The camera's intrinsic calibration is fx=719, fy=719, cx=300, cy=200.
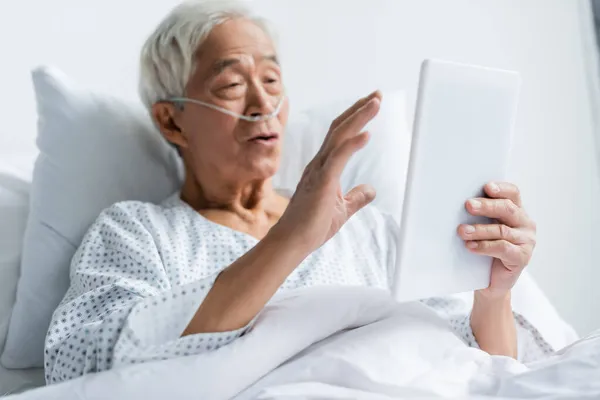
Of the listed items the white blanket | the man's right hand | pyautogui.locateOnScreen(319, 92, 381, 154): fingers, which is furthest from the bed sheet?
pyautogui.locateOnScreen(319, 92, 381, 154): fingers

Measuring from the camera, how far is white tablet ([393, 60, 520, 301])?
0.96 meters

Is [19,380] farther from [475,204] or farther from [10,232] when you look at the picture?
[475,204]

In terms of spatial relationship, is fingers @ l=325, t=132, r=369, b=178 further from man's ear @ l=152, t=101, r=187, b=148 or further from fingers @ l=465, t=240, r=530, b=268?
man's ear @ l=152, t=101, r=187, b=148

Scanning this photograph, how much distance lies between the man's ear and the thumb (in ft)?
1.55

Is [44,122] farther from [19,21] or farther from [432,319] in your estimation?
[432,319]

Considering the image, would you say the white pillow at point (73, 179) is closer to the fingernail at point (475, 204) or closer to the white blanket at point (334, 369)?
the white blanket at point (334, 369)

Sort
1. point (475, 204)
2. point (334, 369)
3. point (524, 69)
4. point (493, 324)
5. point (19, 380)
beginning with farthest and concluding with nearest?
point (524, 69) < point (19, 380) < point (493, 324) < point (475, 204) < point (334, 369)

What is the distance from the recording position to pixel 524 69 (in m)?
2.11

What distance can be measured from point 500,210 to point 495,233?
0.12ft

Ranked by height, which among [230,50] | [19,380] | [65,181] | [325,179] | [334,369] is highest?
[230,50]

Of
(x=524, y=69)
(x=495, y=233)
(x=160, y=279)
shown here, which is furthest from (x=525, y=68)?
(x=160, y=279)

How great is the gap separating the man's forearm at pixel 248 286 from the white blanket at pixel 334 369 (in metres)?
0.03

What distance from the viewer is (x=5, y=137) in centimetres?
168

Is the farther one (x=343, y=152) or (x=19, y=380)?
(x=19, y=380)
